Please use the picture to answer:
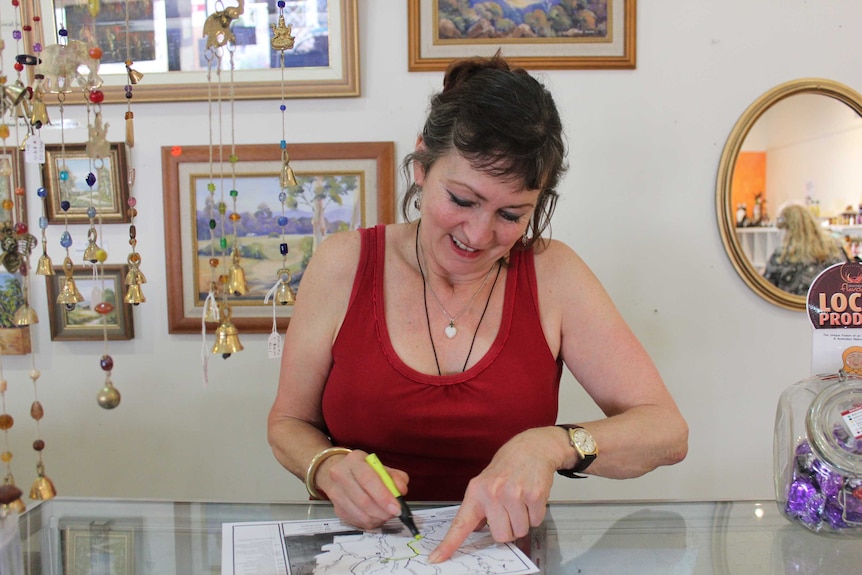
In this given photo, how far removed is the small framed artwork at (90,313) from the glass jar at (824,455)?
1.56 metres

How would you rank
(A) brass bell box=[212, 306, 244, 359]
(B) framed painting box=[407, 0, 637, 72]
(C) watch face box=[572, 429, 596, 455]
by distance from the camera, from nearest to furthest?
(C) watch face box=[572, 429, 596, 455], (A) brass bell box=[212, 306, 244, 359], (B) framed painting box=[407, 0, 637, 72]

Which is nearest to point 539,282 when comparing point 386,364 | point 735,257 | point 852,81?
point 386,364

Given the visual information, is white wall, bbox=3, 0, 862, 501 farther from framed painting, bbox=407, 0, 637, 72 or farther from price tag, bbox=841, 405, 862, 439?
price tag, bbox=841, 405, 862, 439

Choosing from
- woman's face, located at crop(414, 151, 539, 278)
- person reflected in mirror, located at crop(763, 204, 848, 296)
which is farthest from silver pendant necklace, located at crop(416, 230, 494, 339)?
person reflected in mirror, located at crop(763, 204, 848, 296)

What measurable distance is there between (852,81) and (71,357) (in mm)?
2168

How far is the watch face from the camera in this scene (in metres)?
0.99

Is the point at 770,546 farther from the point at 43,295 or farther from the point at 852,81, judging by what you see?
the point at 43,295

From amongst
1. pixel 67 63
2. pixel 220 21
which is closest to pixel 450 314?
pixel 220 21

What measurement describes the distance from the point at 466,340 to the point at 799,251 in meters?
1.06

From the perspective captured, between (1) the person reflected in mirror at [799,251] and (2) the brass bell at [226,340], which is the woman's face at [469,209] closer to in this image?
(2) the brass bell at [226,340]

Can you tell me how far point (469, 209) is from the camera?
1.07 m

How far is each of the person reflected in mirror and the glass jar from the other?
2.95 ft

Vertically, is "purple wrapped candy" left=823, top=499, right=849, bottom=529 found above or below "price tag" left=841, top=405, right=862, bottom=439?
below

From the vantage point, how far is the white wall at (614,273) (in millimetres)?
1755
